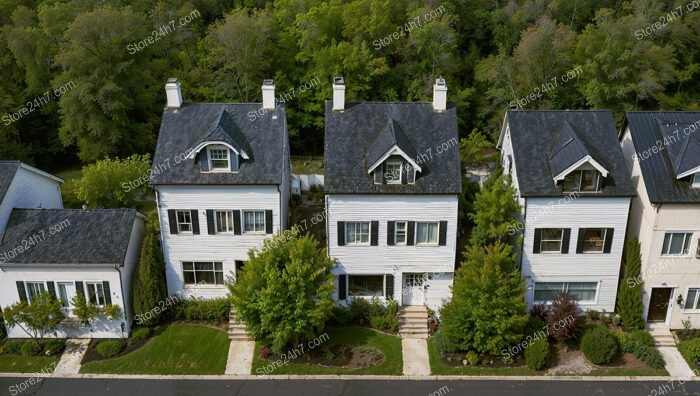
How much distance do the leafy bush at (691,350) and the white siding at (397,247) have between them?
12.6m

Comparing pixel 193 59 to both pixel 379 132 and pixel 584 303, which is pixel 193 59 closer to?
pixel 379 132

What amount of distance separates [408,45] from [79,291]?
34227 mm

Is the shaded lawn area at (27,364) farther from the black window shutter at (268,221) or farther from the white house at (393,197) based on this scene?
the white house at (393,197)

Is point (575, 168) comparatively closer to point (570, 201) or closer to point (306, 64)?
point (570, 201)

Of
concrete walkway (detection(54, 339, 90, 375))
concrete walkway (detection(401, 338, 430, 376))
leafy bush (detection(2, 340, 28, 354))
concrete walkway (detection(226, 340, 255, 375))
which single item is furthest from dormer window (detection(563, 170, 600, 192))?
leafy bush (detection(2, 340, 28, 354))

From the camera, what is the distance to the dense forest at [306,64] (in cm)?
5253

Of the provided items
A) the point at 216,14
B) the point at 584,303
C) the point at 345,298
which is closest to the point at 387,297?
the point at 345,298

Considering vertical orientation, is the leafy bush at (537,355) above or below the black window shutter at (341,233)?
below

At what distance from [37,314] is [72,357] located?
9.54 ft

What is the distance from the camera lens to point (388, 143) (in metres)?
34.8

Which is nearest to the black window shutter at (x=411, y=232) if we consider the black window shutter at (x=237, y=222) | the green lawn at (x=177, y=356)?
the black window shutter at (x=237, y=222)

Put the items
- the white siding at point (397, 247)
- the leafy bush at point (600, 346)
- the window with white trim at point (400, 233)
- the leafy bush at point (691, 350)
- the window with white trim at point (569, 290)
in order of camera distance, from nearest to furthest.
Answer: the leafy bush at point (600, 346), the leafy bush at point (691, 350), the white siding at point (397, 247), the window with white trim at point (400, 233), the window with white trim at point (569, 290)

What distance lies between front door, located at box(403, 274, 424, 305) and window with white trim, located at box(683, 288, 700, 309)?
14.6m

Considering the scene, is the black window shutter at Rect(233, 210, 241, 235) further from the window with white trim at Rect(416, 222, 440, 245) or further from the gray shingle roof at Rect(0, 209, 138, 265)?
the window with white trim at Rect(416, 222, 440, 245)
